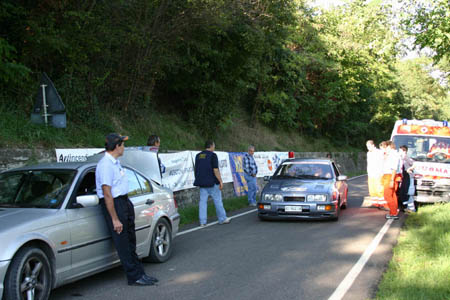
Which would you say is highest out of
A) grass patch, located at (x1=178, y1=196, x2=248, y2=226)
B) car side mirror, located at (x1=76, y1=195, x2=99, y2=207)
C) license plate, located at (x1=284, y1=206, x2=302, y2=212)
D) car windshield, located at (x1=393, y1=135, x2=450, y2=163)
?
car windshield, located at (x1=393, y1=135, x2=450, y2=163)

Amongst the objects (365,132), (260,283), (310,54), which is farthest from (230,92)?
(365,132)

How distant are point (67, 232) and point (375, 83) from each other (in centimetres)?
3419

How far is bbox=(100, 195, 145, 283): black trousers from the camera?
5801 millimetres

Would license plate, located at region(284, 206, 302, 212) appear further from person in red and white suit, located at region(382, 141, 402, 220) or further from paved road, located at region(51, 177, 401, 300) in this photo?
person in red and white suit, located at region(382, 141, 402, 220)

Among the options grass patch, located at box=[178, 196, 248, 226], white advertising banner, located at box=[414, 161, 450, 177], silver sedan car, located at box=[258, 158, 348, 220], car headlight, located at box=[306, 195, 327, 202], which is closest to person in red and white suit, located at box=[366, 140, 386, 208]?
white advertising banner, located at box=[414, 161, 450, 177]

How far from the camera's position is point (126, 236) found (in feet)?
19.2

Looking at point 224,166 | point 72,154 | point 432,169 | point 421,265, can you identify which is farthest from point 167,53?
point 421,265

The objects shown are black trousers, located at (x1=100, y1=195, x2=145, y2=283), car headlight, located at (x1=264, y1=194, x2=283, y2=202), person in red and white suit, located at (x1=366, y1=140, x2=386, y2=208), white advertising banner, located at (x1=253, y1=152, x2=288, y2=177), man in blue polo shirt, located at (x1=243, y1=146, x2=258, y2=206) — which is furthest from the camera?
white advertising banner, located at (x1=253, y1=152, x2=288, y2=177)

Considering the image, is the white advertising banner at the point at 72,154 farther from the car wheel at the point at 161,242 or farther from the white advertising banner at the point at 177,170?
the car wheel at the point at 161,242

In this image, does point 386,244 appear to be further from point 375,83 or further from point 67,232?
point 375,83

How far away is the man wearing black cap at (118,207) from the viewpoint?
567cm

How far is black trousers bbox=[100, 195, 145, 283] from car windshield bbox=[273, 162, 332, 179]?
6.94 meters

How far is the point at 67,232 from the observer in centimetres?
535

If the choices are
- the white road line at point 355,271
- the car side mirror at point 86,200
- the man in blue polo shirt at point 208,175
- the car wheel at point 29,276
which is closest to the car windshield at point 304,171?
the man in blue polo shirt at point 208,175
